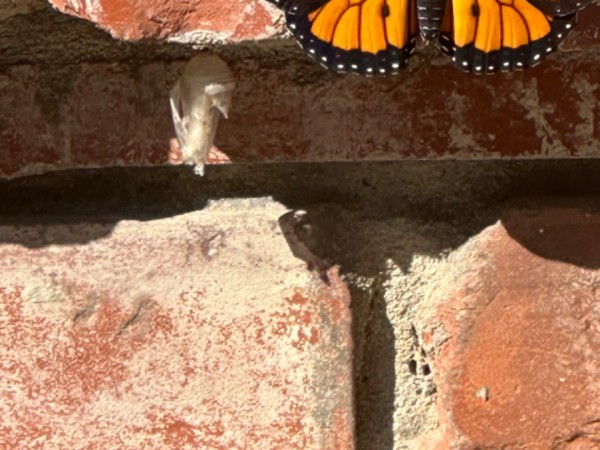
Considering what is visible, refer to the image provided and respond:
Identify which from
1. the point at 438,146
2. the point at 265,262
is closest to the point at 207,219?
the point at 265,262

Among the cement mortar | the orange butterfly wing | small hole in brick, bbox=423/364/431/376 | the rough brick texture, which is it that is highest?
the orange butterfly wing

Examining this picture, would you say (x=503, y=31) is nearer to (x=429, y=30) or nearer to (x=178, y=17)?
(x=429, y=30)

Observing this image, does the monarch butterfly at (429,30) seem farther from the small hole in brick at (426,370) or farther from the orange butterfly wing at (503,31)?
the small hole in brick at (426,370)

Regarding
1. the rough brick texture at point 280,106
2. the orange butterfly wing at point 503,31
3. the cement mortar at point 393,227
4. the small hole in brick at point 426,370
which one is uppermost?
the orange butterfly wing at point 503,31

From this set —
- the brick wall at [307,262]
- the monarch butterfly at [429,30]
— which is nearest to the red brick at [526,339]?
the brick wall at [307,262]

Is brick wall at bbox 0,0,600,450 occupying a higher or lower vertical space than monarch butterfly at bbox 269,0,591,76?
lower

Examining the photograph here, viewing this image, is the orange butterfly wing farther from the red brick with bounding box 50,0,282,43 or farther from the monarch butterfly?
the red brick with bounding box 50,0,282,43

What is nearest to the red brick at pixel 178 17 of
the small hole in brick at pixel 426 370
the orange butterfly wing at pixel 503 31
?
the orange butterfly wing at pixel 503 31

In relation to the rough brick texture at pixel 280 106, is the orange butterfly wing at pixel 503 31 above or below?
above

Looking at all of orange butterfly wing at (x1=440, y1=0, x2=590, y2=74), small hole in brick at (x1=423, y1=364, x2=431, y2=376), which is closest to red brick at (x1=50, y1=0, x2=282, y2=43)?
orange butterfly wing at (x1=440, y1=0, x2=590, y2=74)
